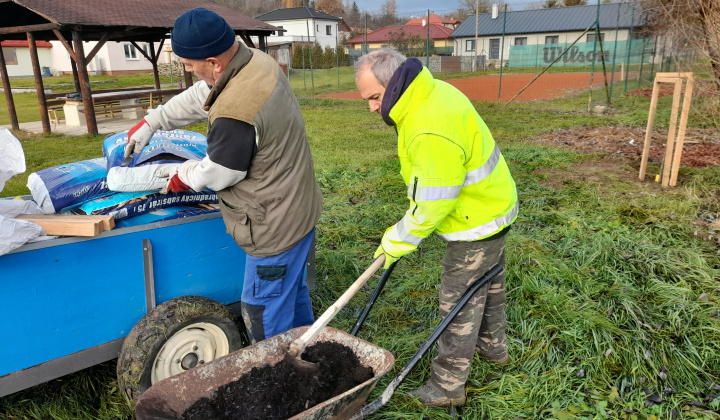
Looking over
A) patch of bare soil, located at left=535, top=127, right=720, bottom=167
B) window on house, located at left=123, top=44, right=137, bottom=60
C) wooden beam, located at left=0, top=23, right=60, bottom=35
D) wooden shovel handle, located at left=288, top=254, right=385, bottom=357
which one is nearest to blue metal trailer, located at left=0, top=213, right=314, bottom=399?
wooden shovel handle, located at left=288, top=254, right=385, bottom=357

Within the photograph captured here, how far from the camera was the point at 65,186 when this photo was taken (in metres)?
2.75

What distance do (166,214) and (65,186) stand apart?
1.77 ft

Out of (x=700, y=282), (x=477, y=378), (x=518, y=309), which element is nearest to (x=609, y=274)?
(x=700, y=282)

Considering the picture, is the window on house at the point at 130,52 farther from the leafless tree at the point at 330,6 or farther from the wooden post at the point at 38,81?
the leafless tree at the point at 330,6

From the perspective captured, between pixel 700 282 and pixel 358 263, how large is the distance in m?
2.58

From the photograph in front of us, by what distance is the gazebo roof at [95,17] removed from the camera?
1060 cm

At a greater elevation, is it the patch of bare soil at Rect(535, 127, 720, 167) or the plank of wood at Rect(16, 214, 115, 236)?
the plank of wood at Rect(16, 214, 115, 236)

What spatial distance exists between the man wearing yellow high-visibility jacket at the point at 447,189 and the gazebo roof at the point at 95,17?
10.5 m

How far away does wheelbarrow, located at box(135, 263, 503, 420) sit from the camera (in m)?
2.12

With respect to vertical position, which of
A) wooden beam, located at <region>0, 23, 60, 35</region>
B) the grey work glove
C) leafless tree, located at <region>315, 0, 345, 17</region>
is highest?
leafless tree, located at <region>315, 0, 345, 17</region>

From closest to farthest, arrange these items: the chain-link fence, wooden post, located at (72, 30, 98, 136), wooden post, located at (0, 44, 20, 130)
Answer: wooden post, located at (72, 30, 98, 136), wooden post, located at (0, 44, 20, 130), the chain-link fence

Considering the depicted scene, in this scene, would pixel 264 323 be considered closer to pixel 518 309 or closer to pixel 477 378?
pixel 477 378

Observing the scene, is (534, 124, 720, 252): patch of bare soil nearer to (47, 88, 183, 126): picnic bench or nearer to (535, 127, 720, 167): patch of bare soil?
(535, 127, 720, 167): patch of bare soil

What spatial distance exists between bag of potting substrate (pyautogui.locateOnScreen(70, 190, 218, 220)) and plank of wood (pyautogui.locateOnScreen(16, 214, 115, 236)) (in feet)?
1.01
